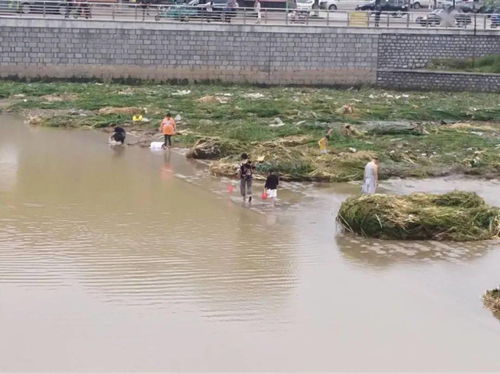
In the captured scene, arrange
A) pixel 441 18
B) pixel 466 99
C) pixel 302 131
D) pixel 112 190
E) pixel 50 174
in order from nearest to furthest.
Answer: pixel 112 190, pixel 50 174, pixel 302 131, pixel 466 99, pixel 441 18

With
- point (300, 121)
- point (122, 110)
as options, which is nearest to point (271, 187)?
point (300, 121)

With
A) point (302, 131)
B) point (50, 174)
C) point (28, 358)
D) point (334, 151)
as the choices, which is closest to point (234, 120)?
point (302, 131)

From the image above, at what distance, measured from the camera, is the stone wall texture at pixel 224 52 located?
45.0m

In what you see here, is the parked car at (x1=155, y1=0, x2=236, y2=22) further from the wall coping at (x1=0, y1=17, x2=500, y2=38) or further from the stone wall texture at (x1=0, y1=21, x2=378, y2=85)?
the stone wall texture at (x1=0, y1=21, x2=378, y2=85)

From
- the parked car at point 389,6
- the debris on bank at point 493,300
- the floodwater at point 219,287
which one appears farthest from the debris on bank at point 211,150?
the parked car at point 389,6

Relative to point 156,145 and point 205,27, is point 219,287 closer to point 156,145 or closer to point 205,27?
point 156,145

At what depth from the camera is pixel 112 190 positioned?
20328 mm

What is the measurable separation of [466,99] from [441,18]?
1135 cm

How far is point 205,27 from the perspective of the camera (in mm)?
47312

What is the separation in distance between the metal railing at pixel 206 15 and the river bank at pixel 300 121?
383 cm

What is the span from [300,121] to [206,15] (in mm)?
18524

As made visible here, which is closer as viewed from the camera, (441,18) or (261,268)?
(261,268)

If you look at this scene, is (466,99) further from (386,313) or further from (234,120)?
(386,313)

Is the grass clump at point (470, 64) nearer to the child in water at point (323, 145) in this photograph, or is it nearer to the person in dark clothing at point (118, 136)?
the child in water at point (323, 145)
